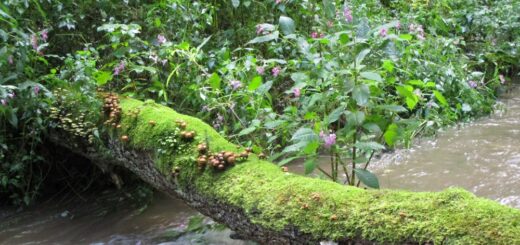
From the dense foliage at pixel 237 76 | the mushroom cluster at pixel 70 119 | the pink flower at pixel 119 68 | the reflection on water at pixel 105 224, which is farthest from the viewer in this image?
the pink flower at pixel 119 68

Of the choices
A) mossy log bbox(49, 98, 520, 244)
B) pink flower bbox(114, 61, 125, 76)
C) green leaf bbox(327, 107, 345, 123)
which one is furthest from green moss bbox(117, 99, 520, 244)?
pink flower bbox(114, 61, 125, 76)

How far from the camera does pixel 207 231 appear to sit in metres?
3.28

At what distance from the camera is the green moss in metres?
1.68

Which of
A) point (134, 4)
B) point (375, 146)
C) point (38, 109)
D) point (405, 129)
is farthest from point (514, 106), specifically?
point (38, 109)

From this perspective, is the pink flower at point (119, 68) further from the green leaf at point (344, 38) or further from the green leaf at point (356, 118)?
the green leaf at point (356, 118)

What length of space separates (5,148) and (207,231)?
1.62 metres

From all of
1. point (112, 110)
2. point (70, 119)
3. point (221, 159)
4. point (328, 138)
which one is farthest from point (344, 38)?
point (70, 119)

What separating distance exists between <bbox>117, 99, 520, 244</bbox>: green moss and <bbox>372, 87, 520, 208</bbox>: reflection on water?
1.55 metres

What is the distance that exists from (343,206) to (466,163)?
2.27 meters

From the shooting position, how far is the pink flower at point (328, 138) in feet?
8.20

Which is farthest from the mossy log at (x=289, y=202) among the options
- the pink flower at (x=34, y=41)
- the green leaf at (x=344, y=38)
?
the pink flower at (x=34, y=41)

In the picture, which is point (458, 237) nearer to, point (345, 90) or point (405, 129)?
point (345, 90)

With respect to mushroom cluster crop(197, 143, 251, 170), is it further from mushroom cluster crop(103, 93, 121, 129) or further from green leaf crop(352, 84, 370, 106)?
mushroom cluster crop(103, 93, 121, 129)

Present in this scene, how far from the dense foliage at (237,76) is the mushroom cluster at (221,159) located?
0.74ft
